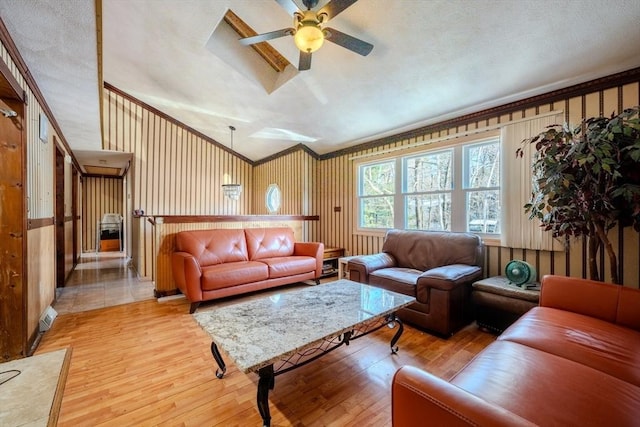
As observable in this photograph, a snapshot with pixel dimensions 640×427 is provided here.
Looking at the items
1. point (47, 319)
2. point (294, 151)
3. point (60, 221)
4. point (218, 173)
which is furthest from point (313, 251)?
point (60, 221)

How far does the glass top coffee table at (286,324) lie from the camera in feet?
4.44

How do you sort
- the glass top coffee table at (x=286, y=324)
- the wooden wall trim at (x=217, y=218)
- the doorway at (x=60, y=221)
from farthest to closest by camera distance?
the doorway at (x=60, y=221) < the wooden wall trim at (x=217, y=218) < the glass top coffee table at (x=286, y=324)

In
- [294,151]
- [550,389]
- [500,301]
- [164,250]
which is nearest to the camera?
[550,389]

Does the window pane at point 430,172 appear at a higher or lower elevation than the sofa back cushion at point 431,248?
higher

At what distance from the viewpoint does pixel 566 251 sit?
2553mm

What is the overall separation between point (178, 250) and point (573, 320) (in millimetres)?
3993

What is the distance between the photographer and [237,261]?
12.2 feet

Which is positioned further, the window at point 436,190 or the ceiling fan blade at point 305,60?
the window at point 436,190

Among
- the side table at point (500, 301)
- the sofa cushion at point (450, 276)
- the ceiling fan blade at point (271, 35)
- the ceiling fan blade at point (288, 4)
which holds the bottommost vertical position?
the side table at point (500, 301)

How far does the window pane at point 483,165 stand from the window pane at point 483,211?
120mm

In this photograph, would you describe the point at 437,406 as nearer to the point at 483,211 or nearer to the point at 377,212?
the point at 483,211

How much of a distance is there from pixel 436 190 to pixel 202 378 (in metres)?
3.34

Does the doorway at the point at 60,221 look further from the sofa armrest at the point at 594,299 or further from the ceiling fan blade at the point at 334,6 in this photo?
the sofa armrest at the point at 594,299

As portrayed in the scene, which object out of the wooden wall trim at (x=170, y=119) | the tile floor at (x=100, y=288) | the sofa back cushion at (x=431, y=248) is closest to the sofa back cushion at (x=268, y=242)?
the tile floor at (x=100, y=288)
